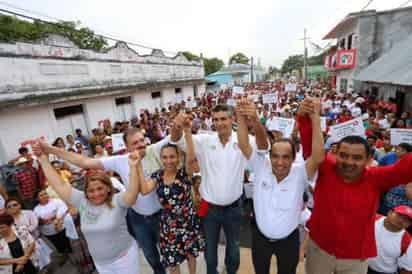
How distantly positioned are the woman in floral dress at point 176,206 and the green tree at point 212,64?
166 ft

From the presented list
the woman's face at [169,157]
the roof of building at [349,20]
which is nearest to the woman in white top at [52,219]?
the woman's face at [169,157]

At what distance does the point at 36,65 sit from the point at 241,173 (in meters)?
8.46

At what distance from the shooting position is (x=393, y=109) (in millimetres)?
8500

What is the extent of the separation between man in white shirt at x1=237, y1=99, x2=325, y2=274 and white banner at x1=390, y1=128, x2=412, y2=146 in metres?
2.38

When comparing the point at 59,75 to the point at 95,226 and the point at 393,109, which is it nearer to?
the point at 95,226

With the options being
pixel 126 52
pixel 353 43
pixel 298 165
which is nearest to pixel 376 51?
pixel 353 43

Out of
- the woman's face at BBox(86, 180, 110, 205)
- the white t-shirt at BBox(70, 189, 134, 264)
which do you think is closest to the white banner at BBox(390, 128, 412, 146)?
the white t-shirt at BBox(70, 189, 134, 264)

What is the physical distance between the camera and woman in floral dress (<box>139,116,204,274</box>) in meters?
2.13

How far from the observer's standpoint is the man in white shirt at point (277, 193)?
182 cm

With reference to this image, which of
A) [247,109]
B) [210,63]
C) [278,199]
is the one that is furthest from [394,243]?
[210,63]

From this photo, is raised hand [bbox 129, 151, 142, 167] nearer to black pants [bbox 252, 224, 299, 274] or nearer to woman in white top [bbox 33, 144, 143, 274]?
woman in white top [bbox 33, 144, 143, 274]

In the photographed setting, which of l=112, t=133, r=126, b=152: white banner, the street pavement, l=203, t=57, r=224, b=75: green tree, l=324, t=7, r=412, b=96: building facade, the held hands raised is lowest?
the street pavement

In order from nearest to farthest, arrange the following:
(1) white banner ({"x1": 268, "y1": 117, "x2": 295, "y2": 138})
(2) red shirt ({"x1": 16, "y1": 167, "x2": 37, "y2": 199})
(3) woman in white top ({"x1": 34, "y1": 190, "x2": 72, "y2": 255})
A: (3) woman in white top ({"x1": 34, "y1": 190, "x2": 72, "y2": 255}), (1) white banner ({"x1": 268, "y1": 117, "x2": 295, "y2": 138}), (2) red shirt ({"x1": 16, "y1": 167, "x2": 37, "y2": 199})

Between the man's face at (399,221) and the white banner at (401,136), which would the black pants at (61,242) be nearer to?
the man's face at (399,221)
